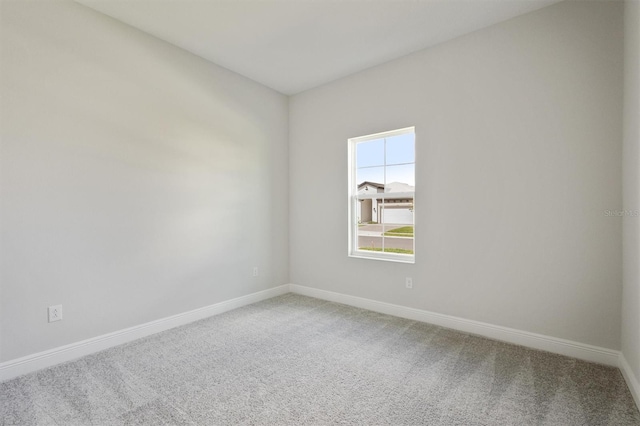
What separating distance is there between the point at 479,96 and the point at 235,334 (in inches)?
124

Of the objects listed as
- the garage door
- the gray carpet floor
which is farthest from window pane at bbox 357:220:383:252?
the gray carpet floor

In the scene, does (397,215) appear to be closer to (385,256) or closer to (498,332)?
(385,256)

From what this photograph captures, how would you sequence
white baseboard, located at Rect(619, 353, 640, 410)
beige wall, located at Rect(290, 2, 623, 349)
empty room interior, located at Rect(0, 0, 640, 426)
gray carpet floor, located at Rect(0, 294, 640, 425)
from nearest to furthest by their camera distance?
gray carpet floor, located at Rect(0, 294, 640, 425) → white baseboard, located at Rect(619, 353, 640, 410) → empty room interior, located at Rect(0, 0, 640, 426) → beige wall, located at Rect(290, 2, 623, 349)

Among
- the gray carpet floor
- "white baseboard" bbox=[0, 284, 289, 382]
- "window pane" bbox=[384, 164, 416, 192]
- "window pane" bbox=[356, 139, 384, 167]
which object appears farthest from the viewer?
"window pane" bbox=[356, 139, 384, 167]

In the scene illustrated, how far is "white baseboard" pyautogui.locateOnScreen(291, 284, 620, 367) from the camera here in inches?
86.4

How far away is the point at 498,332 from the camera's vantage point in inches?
102

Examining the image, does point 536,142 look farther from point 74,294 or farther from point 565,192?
point 74,294

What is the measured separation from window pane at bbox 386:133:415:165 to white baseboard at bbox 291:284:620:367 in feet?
5.29

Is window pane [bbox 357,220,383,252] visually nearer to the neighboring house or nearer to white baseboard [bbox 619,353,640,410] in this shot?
the neighboring house

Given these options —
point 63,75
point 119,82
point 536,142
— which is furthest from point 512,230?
point 63,75

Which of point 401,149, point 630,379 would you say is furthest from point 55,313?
point 630,379

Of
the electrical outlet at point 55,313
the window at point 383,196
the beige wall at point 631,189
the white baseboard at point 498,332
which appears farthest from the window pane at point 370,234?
the electrical outlet at point 55,313

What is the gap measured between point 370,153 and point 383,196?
562mm

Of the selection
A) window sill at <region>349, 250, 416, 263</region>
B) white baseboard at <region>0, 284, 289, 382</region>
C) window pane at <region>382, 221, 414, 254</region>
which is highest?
window pane at <region>382, 221, 414, 254</region>
